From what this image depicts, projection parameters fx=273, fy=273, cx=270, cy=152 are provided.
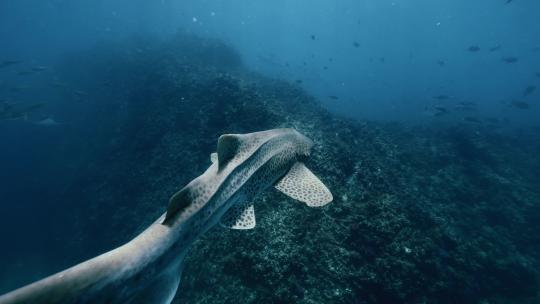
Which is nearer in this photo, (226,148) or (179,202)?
(179,202)

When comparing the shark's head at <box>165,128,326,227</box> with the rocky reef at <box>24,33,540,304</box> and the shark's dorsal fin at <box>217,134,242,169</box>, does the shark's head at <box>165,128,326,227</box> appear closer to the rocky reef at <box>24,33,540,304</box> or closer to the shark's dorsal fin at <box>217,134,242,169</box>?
the shark's dorsal fin at <box>217,134,242,169</box>

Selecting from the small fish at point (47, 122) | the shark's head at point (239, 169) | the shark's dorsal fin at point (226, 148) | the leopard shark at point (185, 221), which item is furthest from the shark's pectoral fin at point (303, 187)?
the small fish at point (47, 122)

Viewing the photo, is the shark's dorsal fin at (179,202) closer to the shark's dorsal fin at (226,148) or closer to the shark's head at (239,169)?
the shark's head at (239,169)

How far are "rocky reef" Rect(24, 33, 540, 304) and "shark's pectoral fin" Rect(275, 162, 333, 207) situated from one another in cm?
240

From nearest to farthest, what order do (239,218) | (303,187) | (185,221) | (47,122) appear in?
(185,221), (239,218), (303,187), (47,122)

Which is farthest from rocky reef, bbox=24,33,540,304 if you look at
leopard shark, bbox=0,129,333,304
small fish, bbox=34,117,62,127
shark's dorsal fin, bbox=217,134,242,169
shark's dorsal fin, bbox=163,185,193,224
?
small fish, bbox=34,117,62,127

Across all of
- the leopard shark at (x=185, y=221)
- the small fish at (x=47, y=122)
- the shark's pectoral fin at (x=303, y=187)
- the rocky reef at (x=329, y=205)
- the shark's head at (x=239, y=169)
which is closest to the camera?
the leopard shark at (x=185, y=221)

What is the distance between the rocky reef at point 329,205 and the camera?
20.4ft

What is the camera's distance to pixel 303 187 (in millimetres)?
4496

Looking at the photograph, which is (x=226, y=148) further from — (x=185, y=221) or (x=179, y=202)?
(x=185, y=221)

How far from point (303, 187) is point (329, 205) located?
3.05 meters

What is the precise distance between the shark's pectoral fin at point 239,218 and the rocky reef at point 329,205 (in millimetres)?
2718

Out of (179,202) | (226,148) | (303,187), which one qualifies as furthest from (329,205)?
(179,202)

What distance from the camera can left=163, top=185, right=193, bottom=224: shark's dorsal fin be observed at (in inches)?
114
